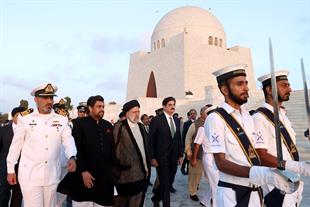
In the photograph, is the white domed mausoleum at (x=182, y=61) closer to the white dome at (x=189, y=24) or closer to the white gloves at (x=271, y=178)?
the white dome at (x=189, y=24)

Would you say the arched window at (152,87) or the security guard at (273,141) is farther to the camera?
the arched window at (152,87)

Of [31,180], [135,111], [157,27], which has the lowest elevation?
[31,180]

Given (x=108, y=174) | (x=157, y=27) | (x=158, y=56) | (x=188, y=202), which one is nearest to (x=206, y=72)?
(x=158, y=56)

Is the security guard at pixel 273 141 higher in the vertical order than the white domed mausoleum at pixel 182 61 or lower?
lower

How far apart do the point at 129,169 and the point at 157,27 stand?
34594 mm

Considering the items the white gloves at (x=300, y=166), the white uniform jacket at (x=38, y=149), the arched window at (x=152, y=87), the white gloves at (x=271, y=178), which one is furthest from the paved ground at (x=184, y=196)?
the arched window at (x=152, y=87)

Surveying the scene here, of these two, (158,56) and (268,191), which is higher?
(158,56)

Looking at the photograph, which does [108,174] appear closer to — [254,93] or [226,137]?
[226,137]

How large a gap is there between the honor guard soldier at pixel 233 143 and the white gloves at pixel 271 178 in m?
0.24

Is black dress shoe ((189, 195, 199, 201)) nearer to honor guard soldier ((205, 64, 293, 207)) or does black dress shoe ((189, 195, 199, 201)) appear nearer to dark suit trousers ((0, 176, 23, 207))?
dark suit trousers ((0, 176, 23, 207))

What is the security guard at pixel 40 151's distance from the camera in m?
3.71

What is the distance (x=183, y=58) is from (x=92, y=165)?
88.9 ft

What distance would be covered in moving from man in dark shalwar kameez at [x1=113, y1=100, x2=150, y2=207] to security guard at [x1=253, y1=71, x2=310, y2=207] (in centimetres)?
201

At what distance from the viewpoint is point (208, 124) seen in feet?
8.57
